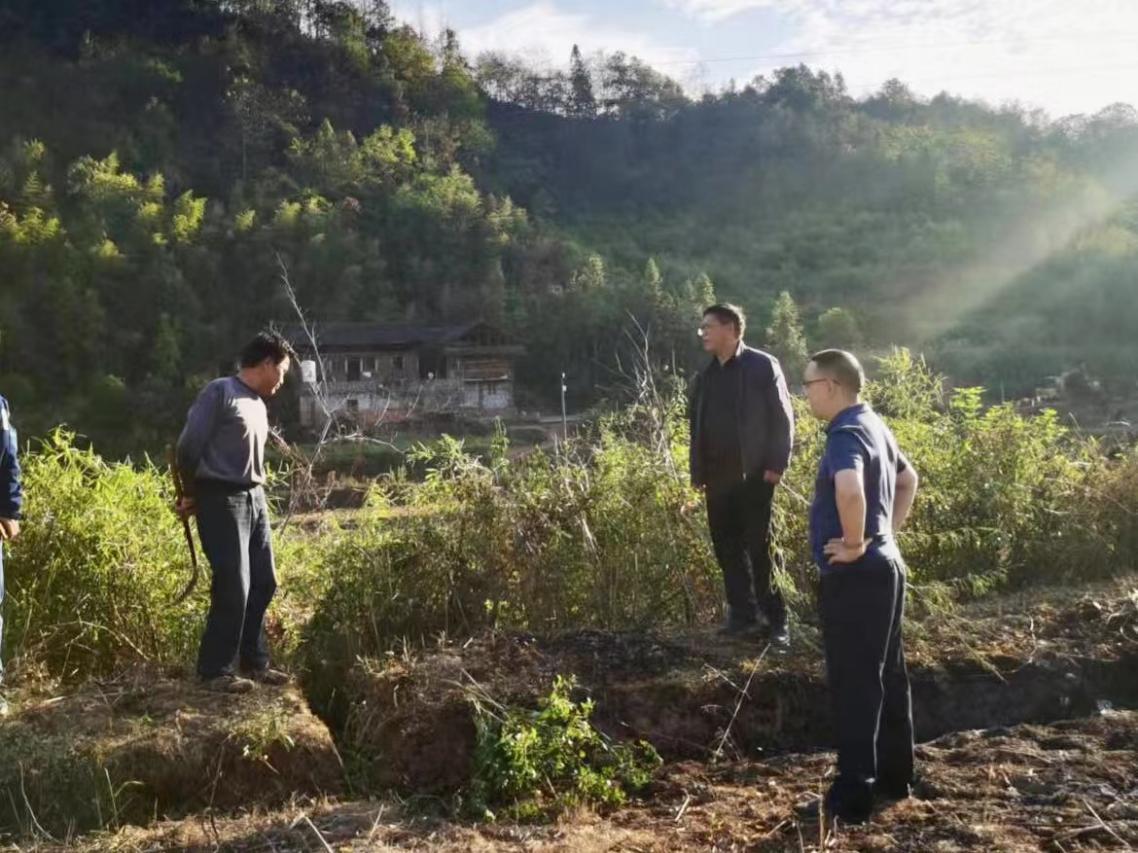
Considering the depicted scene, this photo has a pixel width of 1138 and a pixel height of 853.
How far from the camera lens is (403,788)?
3645mm

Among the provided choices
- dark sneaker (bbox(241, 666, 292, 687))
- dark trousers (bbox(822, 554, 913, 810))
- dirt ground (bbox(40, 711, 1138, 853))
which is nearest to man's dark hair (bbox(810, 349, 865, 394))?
dark trousers (bbox(822, 554, 913, 810))

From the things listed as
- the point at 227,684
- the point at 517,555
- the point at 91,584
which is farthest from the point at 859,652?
the point at 91,584

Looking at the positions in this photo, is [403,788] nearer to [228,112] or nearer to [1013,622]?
Answer: [1013,622]

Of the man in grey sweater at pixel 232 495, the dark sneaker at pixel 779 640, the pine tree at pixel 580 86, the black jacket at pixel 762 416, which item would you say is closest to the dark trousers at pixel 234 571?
the man in grey sweater at pixel 232 495

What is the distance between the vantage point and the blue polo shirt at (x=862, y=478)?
2.77 meters

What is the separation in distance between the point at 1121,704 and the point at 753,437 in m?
2.17

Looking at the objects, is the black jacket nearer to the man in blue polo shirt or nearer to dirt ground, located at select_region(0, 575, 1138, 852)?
dirt ground, located at select_region(0, 575, 1138, 852)

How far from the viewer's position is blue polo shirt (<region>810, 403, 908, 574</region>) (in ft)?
9.07

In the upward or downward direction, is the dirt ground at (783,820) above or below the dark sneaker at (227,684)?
below

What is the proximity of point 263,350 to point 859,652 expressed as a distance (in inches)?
108

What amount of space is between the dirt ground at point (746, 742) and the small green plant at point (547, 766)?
3.6 inches

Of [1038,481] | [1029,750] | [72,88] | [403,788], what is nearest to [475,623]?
[403,788]

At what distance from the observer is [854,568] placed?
2768 millimetres

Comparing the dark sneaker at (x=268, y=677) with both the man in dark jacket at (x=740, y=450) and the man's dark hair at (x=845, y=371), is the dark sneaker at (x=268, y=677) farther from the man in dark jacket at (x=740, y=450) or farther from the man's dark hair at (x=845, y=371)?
the man's dark hair at (x=845, y=371)
